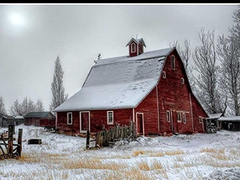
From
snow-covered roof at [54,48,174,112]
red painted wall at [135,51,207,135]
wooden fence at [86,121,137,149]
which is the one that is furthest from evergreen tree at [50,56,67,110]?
wooden fence at [86,121,137,149]

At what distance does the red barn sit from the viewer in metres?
22.2

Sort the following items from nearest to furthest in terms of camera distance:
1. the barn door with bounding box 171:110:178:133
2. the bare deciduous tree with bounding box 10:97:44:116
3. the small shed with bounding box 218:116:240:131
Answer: the barn door with bounding box 171:110:178:133
the small shed with bounding box 218:116:240:131
the bare deciduous tree with bounding box 10:97:44:116

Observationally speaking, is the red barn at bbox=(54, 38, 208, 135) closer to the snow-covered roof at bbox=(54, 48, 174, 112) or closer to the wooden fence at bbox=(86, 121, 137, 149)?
the snow-covered roof at bbox=(54, 48, 174, 112)

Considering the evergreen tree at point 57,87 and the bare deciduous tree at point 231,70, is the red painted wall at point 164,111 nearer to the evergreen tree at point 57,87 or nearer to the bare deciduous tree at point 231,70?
the bare deciduous tree at point 231,70

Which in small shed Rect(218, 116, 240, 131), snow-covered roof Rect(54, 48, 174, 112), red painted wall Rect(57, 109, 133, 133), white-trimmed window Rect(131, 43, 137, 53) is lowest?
small shed Rect(218, 116, 240, 131)

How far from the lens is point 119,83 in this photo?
2688 centimetres

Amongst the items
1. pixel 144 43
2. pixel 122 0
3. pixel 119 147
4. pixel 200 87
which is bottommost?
pixel 119 147

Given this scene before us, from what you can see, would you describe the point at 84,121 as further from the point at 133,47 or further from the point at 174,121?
the point at 133,47

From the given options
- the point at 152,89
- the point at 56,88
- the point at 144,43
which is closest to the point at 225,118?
the point at 144,43

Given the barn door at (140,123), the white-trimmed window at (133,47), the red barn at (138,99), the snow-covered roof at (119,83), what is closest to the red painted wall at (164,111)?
the red barn at (138,99)

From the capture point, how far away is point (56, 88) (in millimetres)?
47500

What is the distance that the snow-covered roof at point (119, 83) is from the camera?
22834 mm

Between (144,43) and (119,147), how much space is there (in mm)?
18388

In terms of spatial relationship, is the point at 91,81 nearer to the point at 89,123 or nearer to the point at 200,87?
the point at 89,123
